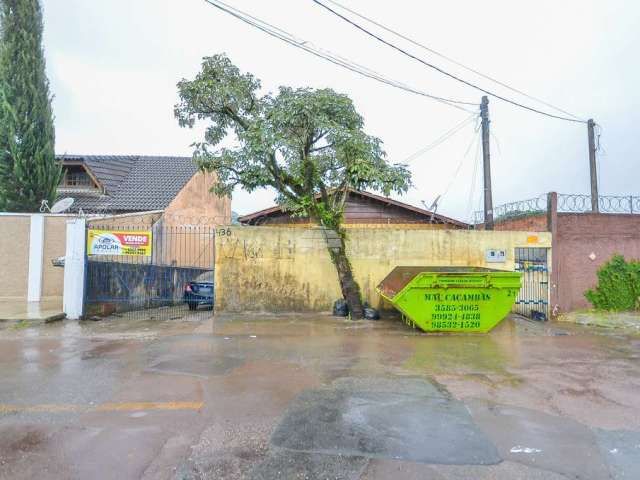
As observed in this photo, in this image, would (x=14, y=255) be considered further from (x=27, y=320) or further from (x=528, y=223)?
(x=528, y=223)

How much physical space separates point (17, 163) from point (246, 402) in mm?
16950

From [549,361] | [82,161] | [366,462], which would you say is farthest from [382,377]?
[82,161]

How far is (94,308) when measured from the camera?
1068 centimetres

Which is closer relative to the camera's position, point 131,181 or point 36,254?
point 36,254

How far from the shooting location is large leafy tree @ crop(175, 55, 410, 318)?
375 inches

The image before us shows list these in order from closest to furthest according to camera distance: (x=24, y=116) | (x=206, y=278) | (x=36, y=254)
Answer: (x=206, y=278), (x=36, y=254), (x=24, y=116)

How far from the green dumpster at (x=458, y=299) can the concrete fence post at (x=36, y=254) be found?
38.1 feet

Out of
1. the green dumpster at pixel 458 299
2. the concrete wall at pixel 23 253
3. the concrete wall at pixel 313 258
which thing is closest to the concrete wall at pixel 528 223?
the concrete wall at pixel 313 258

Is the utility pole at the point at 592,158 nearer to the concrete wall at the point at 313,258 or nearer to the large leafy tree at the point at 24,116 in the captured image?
the concrete wall at the point at 313,258

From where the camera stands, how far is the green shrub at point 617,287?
39.8 ft

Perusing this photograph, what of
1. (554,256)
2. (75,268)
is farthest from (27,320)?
(554,256)

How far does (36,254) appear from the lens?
46.0 ft

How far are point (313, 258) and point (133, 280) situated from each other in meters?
5.10

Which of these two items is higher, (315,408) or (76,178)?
(76,178)
